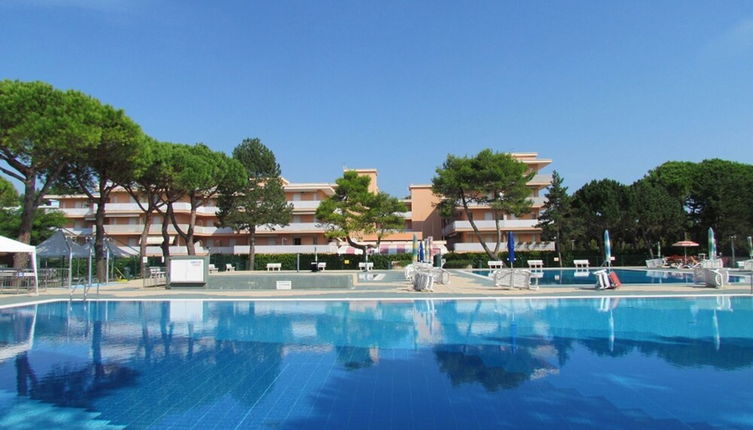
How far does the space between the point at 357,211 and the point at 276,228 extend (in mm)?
11266

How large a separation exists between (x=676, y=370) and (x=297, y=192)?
49.8m

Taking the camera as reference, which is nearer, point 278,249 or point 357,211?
point 357,211

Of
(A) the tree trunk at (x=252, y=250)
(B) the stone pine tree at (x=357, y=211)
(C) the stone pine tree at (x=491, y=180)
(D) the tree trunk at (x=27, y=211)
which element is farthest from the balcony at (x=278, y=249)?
(D) the tree trunk at (x=27, y=211)

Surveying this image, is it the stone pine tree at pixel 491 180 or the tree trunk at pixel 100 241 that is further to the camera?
the stone pine tree at pixel 491 180

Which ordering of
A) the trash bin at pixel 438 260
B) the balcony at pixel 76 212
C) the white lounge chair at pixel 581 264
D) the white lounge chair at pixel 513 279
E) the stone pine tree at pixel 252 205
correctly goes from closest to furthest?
the white lounge chair at pixel 513 279 → the trash bin at pixel 438 260 → the white lounge chair at pixel 581 264 → the stone pine tree at pixel 252 205 → the balcony at pixel 76 212

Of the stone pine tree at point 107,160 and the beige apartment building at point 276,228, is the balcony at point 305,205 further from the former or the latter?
the stone pine tree at point 107,160

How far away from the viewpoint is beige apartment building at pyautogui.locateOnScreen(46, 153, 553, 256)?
50.2 metres

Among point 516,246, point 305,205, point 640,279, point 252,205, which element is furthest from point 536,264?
point 252,205

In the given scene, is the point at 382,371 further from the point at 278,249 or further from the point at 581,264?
the point at 278,249

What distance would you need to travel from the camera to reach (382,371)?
7777 mm

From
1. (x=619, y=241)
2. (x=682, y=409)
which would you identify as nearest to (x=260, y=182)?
(x=619, y=241)

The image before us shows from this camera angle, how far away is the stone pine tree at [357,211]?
146ft

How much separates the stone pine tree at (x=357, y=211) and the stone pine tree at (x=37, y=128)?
75.5 ft

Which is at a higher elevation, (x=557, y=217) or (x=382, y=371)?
(x=557, y=217)
